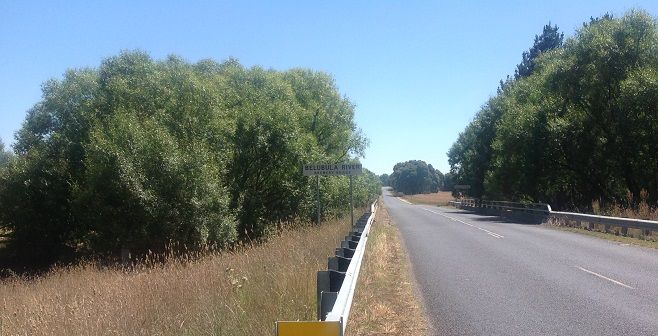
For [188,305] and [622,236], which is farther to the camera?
[622,236]

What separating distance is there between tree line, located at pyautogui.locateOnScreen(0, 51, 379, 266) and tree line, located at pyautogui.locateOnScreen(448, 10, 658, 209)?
13.5 meters

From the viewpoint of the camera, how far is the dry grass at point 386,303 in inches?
340

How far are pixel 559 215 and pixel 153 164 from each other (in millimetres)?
20880

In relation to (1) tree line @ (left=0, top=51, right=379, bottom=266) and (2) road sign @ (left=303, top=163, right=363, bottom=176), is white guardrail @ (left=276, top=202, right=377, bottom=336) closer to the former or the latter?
(2) road sign @ (left=303, top=163, right=363, bottom=176)

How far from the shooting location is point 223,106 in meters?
35.5

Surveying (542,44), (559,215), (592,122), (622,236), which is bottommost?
(622,236)

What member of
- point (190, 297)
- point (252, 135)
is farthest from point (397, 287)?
point (252, 135)

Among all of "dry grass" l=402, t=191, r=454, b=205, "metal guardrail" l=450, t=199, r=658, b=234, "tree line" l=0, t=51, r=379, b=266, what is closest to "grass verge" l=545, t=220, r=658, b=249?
"metal guardrail" l=450, t=199, r=658, b=234

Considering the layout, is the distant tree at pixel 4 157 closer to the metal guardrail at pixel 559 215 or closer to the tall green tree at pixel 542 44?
the metal guardrail at pixel 559 215

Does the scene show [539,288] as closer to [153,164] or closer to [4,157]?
[153,164]

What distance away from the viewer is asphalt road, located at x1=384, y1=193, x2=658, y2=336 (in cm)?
866

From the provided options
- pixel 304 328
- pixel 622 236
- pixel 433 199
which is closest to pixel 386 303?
pixel 304 328

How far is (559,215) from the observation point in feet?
112

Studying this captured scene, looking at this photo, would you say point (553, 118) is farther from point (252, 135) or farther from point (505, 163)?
point (252, 135)
